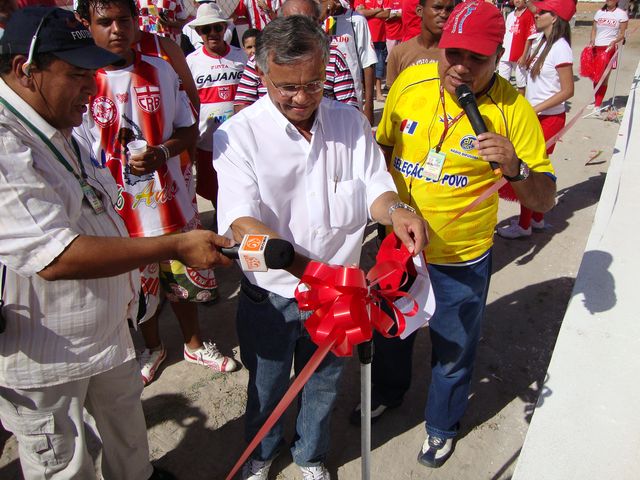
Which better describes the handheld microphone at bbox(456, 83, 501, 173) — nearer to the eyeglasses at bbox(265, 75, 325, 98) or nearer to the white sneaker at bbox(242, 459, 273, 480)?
the eyeglasses at bbox(265, 75, 325, 98)

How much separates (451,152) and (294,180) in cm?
75

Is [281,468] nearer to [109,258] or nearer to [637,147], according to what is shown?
[109,258]

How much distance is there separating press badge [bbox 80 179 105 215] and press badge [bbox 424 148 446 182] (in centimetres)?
139

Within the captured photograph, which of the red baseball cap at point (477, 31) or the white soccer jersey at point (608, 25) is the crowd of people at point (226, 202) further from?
the white soccer jersey at point (608, 25)

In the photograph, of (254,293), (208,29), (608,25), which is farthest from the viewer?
(608,25)

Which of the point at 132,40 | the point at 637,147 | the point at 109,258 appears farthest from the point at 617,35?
the point at 109,258

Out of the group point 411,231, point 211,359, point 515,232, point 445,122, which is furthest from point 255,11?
point 411,231

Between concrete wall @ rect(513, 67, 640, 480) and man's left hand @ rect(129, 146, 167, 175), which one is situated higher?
man's left hand @ rect(129, 146, 167, 175)

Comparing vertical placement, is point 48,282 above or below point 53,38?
below

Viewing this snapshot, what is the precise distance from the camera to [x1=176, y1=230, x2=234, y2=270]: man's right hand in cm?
171

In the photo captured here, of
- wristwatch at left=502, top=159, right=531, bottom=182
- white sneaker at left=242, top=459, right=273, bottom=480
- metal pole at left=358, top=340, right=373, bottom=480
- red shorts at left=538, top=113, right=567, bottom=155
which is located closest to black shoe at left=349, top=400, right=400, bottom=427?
white sneaker at left=242, top=459, right=273, bottom=480

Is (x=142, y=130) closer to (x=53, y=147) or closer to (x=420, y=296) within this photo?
(x=53, y=147)

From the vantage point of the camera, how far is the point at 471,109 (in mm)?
1992

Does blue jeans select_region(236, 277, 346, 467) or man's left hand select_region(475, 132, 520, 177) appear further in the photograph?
blue jeans select_region(236, 277, 346, 467)
